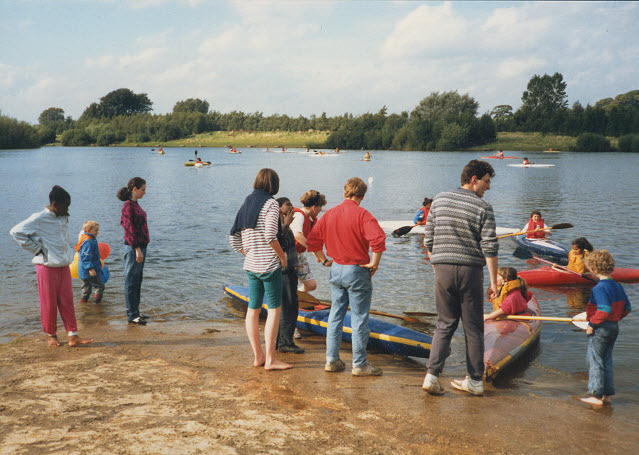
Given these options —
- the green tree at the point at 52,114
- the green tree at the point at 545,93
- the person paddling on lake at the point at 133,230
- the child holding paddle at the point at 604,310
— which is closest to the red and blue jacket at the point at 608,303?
the child holding paddle at the point at 604,310

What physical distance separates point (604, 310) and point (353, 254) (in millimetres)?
2470

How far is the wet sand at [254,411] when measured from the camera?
4078 mm

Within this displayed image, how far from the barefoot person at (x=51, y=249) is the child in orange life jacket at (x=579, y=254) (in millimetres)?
9754

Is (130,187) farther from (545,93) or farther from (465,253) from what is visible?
(545,93)

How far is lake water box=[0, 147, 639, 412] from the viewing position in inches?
308

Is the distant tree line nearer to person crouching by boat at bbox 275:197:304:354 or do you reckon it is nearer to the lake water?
the lake water

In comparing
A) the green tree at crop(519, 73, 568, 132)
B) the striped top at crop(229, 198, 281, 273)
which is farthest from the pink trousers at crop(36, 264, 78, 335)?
the green tree at crop(519, 73, 568, 132)

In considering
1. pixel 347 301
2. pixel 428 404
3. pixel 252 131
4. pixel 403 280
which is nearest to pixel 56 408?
pixel 347 301

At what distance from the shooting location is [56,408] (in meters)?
4.62

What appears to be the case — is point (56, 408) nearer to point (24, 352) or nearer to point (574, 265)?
point (24, 352)

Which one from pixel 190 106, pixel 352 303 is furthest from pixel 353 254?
pixel 190 106

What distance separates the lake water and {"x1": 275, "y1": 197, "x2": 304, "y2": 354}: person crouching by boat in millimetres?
2160

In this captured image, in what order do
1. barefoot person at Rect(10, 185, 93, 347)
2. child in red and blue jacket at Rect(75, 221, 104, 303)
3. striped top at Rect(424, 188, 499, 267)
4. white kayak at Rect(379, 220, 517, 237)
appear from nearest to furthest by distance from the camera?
striped top at Rect(424, 188, 499, 267)
barefoot person at Rect(10, 185, 93, 347)
child in red and blue jacket at Rect(75, 221, 104, 303)
white kayak at Rect(379, 220, 517, 237)

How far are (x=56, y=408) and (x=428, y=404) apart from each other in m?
3.43
